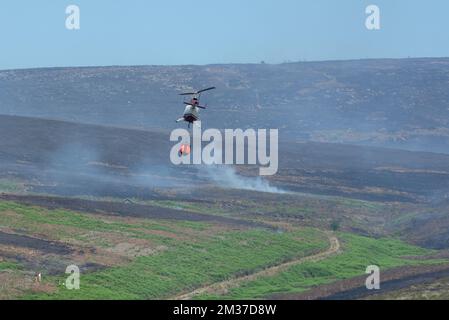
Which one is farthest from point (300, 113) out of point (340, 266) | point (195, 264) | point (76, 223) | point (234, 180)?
point (195, 264)

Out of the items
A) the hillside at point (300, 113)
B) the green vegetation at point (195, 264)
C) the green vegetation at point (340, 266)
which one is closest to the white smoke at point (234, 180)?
the green vegetation at point (340, 266)

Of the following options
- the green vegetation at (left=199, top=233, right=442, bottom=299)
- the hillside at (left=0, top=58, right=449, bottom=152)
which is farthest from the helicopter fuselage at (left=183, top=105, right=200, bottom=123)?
the hillside at (left=0, top=58, right=449, bottom=152)

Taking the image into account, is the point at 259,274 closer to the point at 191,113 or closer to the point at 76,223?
the point at 191,113

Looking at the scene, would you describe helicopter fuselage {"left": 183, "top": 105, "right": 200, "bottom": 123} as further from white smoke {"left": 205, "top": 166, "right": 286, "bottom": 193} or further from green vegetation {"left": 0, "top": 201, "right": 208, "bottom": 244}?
white smoke {"left": 205, "top": 166, "right": 286, "bottom": 193}

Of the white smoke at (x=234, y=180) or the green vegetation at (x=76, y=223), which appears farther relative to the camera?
the white smoke at (x=234, y=180)

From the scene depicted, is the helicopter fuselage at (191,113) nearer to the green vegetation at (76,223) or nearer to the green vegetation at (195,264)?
the green vegetation at (195,264)

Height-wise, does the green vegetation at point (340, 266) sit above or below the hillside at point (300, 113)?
below

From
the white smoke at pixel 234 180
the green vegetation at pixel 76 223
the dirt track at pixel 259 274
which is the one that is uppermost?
the white smoke at pixel 234 180
